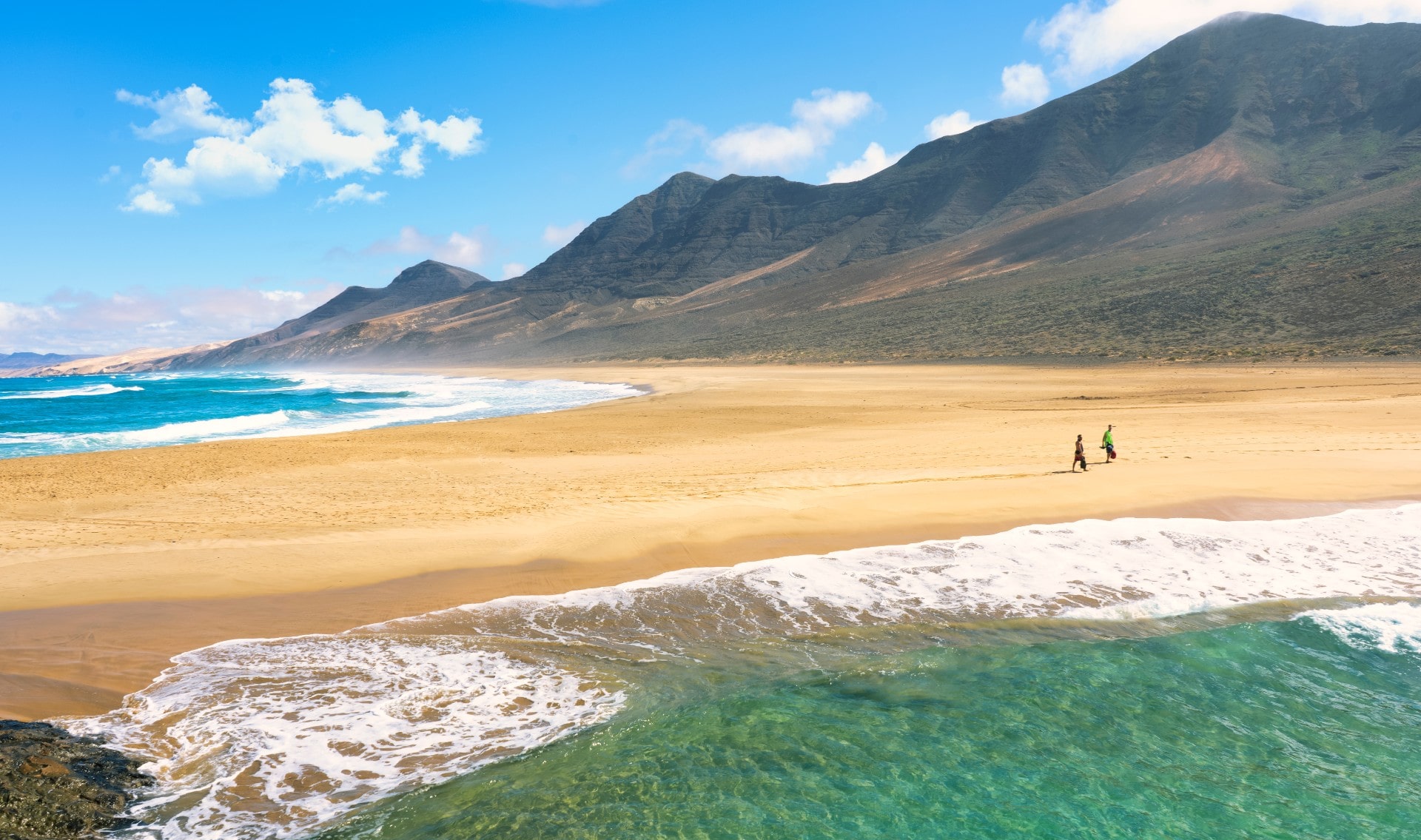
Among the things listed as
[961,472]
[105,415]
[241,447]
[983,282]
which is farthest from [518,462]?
[983,282]

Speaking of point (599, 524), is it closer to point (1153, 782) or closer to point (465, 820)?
point (465, 820)

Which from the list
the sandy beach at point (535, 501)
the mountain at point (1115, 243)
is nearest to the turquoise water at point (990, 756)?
the sandy beach at point (535, 501)

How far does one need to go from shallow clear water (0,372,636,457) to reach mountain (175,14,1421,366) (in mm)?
33189

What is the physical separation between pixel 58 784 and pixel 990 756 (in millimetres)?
6891

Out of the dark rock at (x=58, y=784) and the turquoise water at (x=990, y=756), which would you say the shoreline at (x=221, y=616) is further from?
the turquoise water at (x=990, y=756)

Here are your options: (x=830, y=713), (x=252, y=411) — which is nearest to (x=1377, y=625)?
(x=830, y=713)

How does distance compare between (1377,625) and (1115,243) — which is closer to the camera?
(1377,625)

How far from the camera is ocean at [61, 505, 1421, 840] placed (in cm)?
539

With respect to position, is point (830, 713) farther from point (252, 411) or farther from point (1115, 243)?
point (1115, 243)

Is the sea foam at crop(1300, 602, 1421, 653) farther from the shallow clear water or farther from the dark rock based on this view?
the shallow clear water

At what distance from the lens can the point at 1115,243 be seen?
3826 inches

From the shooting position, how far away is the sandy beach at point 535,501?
9.34m

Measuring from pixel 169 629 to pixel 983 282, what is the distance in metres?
97.5

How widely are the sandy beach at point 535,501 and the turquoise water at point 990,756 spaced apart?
3936mm
